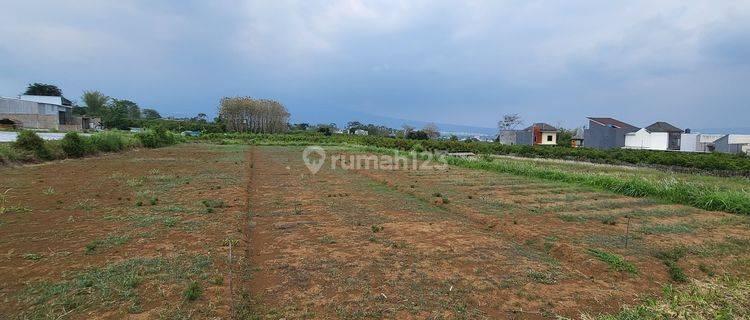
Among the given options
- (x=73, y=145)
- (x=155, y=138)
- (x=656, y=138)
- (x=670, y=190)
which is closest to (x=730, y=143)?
(x=656, y=138)

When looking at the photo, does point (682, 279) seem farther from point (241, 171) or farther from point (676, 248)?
point (241, 171)

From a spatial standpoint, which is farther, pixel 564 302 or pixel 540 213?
pixel 540 213

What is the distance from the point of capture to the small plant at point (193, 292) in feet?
Answer: 9.42

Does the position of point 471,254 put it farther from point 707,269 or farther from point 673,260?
point 707,269

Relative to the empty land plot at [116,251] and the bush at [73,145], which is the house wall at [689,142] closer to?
the empty land plot at [116,251]

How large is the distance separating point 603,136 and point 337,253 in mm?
44350

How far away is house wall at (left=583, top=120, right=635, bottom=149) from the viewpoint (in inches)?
1534

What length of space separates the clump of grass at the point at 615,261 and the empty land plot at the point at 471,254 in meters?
0.02

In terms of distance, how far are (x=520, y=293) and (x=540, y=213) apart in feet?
12.3

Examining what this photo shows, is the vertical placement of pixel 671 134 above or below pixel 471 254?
above

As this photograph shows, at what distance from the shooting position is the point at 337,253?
162 inches

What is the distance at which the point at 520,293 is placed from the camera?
321cm

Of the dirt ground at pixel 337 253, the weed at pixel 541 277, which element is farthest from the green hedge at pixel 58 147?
the weed at pixel 541 277

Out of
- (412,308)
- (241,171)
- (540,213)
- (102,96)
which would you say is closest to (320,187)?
(241,171)
